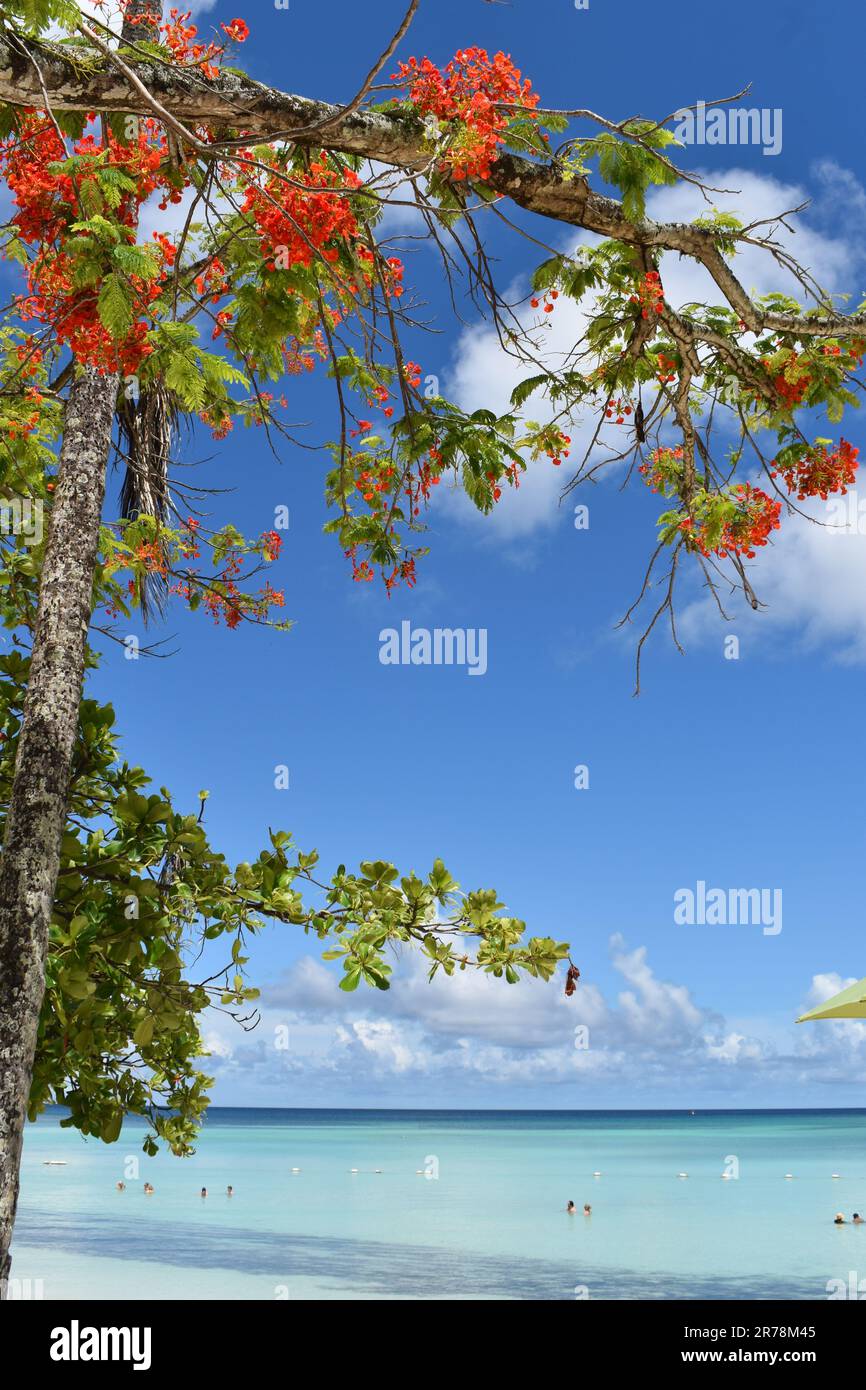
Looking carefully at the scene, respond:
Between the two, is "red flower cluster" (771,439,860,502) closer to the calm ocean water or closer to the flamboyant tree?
the flamboyant tree

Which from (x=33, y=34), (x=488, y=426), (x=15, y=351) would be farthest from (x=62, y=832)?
(x=15, y=351)

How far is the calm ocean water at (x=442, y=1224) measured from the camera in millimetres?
17766

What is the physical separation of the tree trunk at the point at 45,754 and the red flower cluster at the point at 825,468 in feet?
11.0

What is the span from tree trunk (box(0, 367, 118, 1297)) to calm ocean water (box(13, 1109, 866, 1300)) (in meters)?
8.84

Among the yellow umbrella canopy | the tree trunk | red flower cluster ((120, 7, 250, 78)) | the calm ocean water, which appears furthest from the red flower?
the calm ocean water

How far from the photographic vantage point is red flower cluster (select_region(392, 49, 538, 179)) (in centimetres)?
351

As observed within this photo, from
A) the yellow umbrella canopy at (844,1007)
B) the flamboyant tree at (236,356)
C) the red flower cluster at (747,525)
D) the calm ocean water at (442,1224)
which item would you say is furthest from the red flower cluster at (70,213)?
the calm ocean water at (442,1224)

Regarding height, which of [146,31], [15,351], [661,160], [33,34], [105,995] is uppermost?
[146,31]

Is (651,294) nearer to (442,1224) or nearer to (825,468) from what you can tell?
(825,468)

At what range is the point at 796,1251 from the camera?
20922 mm

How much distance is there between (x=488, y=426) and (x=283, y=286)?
1.23 meters

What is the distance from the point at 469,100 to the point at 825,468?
100 inches

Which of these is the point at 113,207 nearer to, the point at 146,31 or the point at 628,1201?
the point at 146,31
